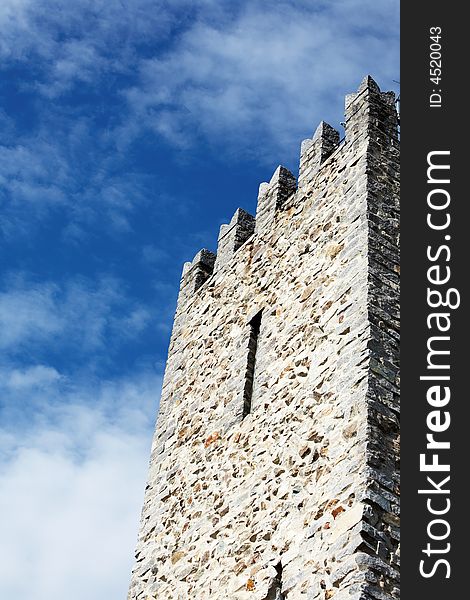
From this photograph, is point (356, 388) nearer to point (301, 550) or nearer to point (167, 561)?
point (301, 550)

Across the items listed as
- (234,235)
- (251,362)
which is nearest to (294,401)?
(251,362)

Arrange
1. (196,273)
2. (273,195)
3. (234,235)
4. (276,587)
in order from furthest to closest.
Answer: (196,273) → (234,235) → (273,195) → (276,587)

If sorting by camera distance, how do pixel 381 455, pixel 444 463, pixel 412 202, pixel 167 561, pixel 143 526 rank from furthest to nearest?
pixel 143 526, pixel 167 561, pixel 412 202, pixel 381 455, pixel 444 463

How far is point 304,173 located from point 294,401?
3.10 metres

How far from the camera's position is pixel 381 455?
745 centimetres

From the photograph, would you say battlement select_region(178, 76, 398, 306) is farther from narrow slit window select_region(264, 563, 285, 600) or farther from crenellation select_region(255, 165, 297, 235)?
narrow slit window select_region(264, 563, 285, 600)

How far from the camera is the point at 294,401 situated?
28.7ft

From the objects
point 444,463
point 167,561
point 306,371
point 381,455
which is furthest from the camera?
point 167,561

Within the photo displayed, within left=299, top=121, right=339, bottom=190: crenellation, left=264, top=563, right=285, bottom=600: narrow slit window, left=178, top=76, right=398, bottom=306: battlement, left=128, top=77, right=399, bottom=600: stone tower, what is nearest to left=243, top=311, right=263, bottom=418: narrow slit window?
left=128, top=77, right=399, bottom=600: stone tower

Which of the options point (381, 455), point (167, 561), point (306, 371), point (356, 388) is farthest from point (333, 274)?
point (167, 561)

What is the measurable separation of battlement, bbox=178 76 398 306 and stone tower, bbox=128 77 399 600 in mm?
25

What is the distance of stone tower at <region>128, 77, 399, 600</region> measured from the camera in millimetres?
7426

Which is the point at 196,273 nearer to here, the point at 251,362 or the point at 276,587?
the point at 251,362

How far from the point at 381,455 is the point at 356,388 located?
26.0 inches
